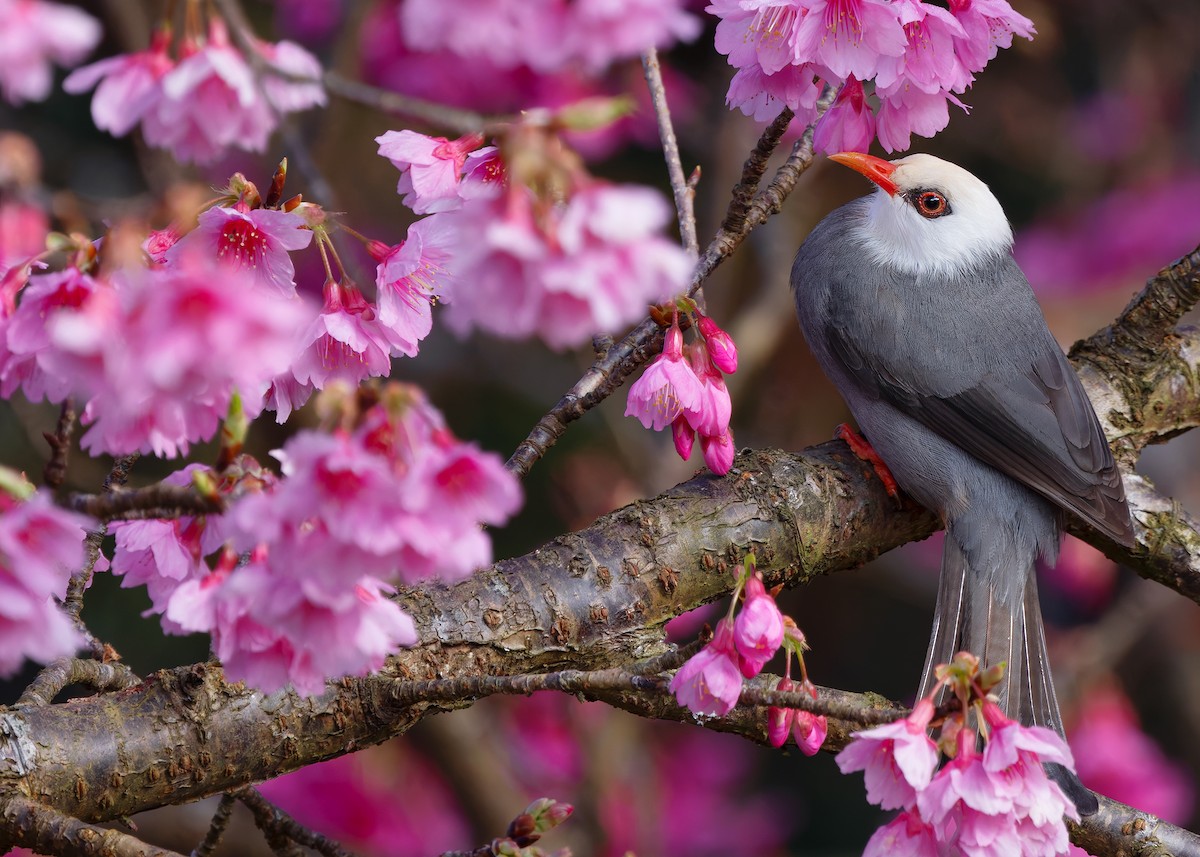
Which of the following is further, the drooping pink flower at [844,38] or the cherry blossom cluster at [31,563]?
the drooping pink flower at [844,38]

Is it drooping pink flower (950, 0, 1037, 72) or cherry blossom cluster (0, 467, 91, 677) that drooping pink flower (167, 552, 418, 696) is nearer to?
cherry blossom cluster (0, 467, 91, 677)

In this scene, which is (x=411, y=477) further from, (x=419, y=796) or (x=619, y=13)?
(x=419, y=796)

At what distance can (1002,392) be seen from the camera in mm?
2693

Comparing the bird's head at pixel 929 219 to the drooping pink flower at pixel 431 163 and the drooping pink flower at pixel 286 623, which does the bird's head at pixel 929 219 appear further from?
the drooping pink flower at pixel 286 623

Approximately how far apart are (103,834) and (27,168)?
0.78 meters

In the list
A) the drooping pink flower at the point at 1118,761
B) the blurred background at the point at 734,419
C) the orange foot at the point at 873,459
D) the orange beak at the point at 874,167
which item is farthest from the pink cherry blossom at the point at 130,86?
the drooping pink flower at the point at 1118,761

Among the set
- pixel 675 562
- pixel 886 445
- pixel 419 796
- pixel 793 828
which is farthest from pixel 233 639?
pixel 793 828

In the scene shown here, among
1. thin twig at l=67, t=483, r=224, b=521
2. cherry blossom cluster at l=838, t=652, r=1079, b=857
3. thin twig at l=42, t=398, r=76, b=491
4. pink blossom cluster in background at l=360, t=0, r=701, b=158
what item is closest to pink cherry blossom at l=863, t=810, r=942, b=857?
cherry blossom cluster at l=838, t=652, r=1079, b=857

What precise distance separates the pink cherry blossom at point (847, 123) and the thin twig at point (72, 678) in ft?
4.58

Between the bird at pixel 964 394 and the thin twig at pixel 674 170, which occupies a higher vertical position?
the thin twig at pixel 674 170

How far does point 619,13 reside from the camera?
1233 millimetres

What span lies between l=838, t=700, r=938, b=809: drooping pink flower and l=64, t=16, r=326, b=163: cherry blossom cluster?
0.91m

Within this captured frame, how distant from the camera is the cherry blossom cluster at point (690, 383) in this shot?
1887 mm

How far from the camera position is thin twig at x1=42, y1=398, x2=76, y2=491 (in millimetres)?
1267
